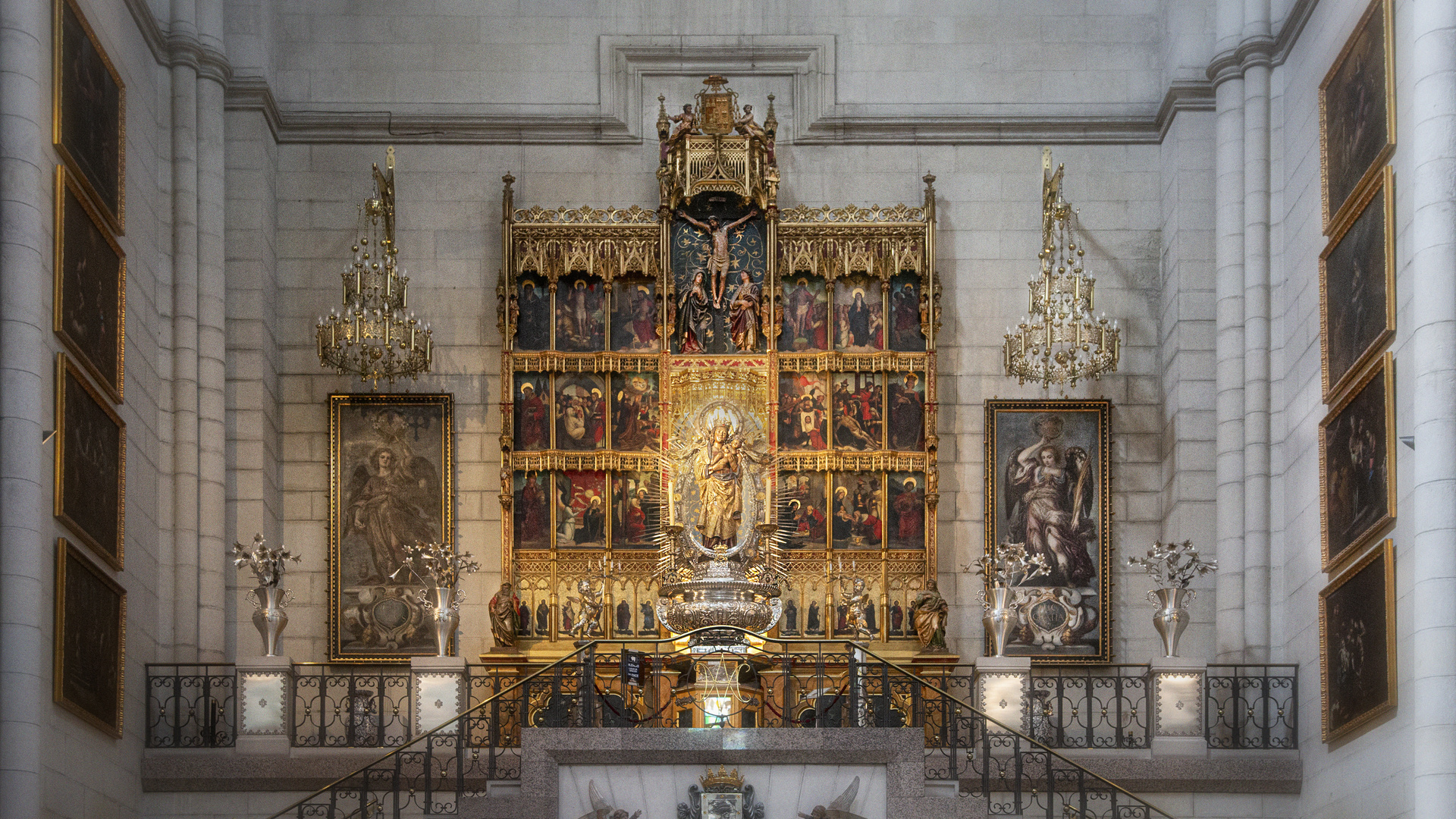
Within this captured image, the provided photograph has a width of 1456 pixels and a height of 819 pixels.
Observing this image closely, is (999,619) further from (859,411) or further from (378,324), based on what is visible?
(378,324)

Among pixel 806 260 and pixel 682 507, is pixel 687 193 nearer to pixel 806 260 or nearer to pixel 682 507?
pixel 806 260

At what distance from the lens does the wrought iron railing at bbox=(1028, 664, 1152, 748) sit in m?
20.7

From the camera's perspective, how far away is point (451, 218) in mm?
24875

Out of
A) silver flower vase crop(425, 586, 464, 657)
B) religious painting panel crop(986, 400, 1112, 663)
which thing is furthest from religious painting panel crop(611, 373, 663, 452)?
religious painting panel crop(986, 400, 1112, 663)

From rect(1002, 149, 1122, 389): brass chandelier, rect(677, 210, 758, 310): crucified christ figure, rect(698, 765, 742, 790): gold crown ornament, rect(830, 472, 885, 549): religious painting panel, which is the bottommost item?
rect(698, 765, 742, 790): gold crown ornament

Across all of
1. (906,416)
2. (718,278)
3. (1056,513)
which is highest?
(718,278)

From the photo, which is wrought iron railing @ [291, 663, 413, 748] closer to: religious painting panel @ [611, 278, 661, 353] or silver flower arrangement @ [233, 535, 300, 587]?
silver flower arrangement @ [233, 535, 300, 587]

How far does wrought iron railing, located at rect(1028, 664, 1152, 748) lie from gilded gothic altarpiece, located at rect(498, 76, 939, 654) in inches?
75.9

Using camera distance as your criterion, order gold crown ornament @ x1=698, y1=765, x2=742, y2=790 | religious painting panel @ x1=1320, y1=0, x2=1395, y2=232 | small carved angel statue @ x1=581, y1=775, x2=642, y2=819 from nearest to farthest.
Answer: small carved angel statue @ x1=581, y1=775, x2=642, y2=819, gold crown ornament @ x1=698, y1=765, x2=742, y2=790, religious painting panel @ x1=1320, y1=0, x2=1395, y2=232

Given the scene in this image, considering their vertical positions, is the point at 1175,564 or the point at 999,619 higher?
the point at 1175,564

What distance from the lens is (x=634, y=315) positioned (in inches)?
963

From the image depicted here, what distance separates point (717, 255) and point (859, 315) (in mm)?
1788

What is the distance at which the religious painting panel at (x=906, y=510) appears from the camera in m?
23.9

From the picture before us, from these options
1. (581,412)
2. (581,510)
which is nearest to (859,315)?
(581,412)
